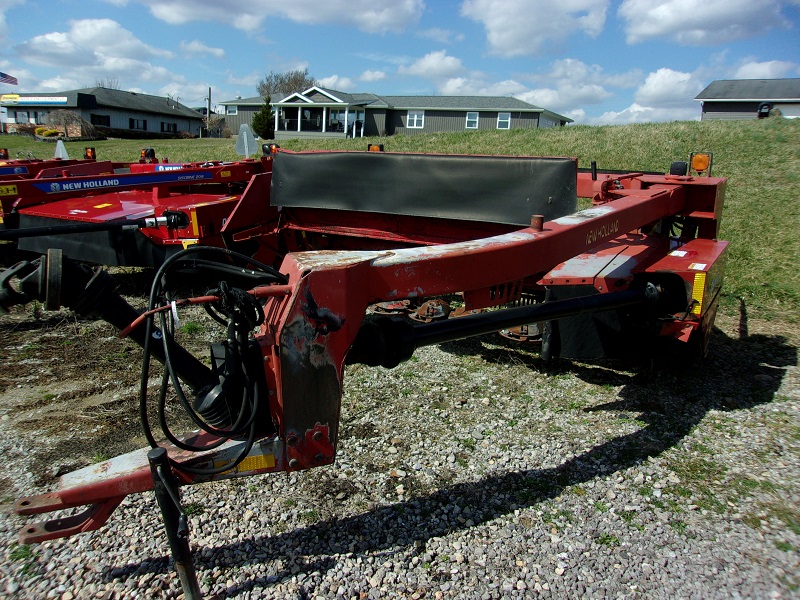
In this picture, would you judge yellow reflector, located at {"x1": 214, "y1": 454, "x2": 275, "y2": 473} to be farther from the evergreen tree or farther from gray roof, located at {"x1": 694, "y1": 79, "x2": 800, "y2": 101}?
gray roof, located at {"x1": 694, "y1": 79, "x2": 800, "y2": 101}

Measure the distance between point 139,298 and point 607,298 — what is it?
518 cm

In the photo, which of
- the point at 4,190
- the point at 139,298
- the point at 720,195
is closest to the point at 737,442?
the point at 720,195

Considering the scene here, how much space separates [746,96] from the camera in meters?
35.4

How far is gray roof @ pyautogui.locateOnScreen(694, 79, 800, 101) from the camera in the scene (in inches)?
1384

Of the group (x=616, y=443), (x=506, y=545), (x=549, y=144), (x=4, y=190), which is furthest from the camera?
(x=549, y=144)

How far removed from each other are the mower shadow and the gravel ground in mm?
11

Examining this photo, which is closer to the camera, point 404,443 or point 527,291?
point 404,443

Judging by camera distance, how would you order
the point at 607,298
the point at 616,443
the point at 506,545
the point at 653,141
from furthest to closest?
the point at 653,141
the point at 616,443
the point at 607,298
the point at 506,545

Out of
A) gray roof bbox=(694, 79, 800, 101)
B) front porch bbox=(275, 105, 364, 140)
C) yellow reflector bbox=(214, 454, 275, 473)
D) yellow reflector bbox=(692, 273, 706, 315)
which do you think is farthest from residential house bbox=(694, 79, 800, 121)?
yellow reflector bbox=(214, 454, 275, 473)

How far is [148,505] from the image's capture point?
109 inches

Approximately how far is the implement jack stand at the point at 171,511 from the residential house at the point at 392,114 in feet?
121

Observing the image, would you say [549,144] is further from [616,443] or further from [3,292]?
[3,292]

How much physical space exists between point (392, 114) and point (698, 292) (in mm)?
38159

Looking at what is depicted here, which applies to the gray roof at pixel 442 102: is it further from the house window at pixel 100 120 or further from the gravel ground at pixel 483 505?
the gravel ground at pixel 483 505
